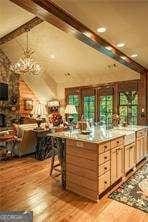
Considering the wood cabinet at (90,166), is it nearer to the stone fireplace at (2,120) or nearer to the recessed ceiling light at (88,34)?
the recessed ceiling light at (88,34)

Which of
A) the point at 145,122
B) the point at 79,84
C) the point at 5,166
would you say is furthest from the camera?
the point at 79,84

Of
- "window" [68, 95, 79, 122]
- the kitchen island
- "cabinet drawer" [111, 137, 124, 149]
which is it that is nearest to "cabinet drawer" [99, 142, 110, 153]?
the kitchen island

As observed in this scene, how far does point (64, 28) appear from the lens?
323 cm

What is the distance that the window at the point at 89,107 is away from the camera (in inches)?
315

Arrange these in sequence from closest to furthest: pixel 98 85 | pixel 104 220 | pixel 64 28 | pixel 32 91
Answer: pixel 104 220 < pixel 64 28 < pixel 98 85 < pixel 32 91

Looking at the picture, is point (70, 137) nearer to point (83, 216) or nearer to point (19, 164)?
point (83, 216)

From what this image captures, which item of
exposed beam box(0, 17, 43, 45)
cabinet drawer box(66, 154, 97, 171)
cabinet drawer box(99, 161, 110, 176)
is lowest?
cabinet drawer box(99, 161, 110, 176)

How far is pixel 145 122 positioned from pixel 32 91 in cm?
526

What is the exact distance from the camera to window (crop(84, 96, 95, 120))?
7992 millimetres

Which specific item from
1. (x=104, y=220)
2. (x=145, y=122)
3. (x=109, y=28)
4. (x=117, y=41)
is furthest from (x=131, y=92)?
(x=104, y=220)

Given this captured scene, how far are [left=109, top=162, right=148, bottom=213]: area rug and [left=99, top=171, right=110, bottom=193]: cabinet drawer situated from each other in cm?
17

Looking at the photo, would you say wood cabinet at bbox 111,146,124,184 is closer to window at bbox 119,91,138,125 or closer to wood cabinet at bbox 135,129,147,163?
wood cabinet at bbox 135,129,147,163

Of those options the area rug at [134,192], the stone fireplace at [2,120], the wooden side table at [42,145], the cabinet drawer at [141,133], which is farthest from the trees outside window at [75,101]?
the area rug at [134,192]

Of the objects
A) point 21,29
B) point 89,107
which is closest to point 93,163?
point 21,29
